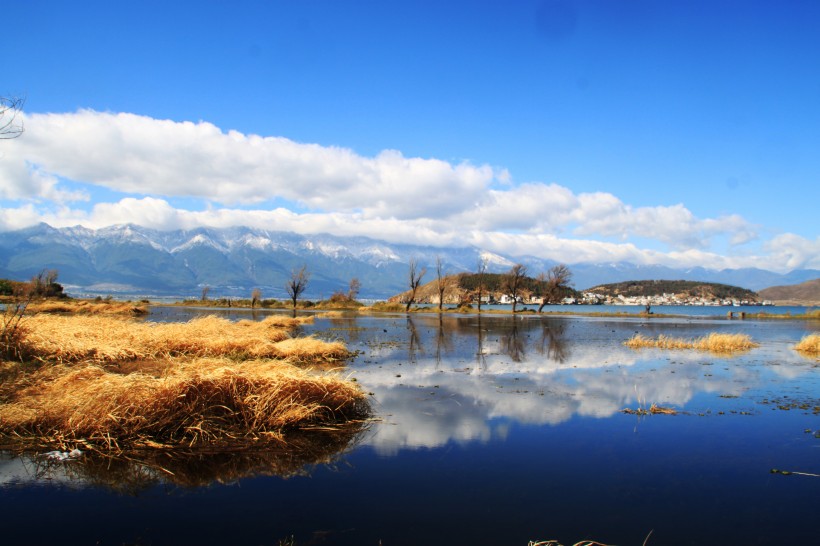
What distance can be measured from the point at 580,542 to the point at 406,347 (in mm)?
23248

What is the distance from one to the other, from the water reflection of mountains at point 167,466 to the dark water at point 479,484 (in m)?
0.05

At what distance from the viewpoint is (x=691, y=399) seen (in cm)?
1526

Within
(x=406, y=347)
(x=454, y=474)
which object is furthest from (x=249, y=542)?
(x=406, y=347)

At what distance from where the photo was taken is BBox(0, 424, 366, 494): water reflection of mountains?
788cm

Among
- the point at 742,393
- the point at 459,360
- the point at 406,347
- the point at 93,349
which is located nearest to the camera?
the point at 742,393

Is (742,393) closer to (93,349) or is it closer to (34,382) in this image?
(34,382)

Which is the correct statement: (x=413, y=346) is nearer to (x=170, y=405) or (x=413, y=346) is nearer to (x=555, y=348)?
(x=555, y=348)

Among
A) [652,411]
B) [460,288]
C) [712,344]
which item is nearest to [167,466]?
[652,411]

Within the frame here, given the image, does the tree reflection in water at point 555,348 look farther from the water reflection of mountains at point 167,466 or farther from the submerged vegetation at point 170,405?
the water reflection of mountains at point 167,466

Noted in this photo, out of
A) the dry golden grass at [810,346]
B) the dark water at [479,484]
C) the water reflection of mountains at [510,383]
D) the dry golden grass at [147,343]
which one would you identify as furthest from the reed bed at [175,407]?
the dry golden grass at [810,346]

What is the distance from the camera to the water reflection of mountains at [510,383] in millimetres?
11945

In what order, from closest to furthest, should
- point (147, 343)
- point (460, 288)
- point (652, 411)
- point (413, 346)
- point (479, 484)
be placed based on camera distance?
point (479, 484), point (652, 411), point (147, 343), point (413, 346), point (460, 288)

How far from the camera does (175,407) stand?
33.9 ft

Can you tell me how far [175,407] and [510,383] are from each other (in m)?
11.2
